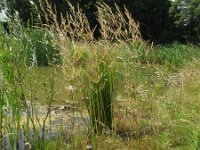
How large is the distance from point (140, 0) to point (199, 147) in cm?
2873

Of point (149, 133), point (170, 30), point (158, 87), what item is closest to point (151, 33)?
point (170, 30)

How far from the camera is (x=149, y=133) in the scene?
496 cm

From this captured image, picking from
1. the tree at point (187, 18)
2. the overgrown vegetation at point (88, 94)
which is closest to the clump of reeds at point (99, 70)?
the overgrown vegetation at point (88, 94)

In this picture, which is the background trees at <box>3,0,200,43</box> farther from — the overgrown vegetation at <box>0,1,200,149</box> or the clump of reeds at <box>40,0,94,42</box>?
the clump of reeds at <box>40,0,94,42</box>

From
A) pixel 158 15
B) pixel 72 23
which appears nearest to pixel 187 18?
pixel 158 15

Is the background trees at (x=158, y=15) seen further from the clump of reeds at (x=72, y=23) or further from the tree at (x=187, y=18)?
the clump of reeds at (x=72, y=23)

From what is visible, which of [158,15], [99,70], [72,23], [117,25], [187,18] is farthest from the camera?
[158,15]

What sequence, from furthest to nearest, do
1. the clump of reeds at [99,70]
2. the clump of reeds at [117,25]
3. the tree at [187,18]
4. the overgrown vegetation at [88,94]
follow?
the tree at [187,18] → the clump of reeds at [99,70] → the clump of reeds at [117,25] → the overgrown vegetation at [88,94]

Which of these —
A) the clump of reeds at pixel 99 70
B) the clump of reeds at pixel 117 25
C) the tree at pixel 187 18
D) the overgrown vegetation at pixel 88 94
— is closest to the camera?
the overgrown vegetation at pixel 88 94

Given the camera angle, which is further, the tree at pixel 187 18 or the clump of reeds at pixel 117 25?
the tree at pixel 187 18

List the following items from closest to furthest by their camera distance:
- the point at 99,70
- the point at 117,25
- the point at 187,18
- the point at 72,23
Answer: the point at 72,23, the point at 117,25, the point at 99,70, the point at 187,18

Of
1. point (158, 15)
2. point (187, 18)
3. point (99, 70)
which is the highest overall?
point (158, 15)

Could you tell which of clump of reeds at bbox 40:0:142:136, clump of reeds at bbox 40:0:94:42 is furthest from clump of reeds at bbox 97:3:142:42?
clump of reeds at bbox 40:0:94:42

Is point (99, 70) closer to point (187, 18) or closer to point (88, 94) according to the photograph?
point (88, 94)
